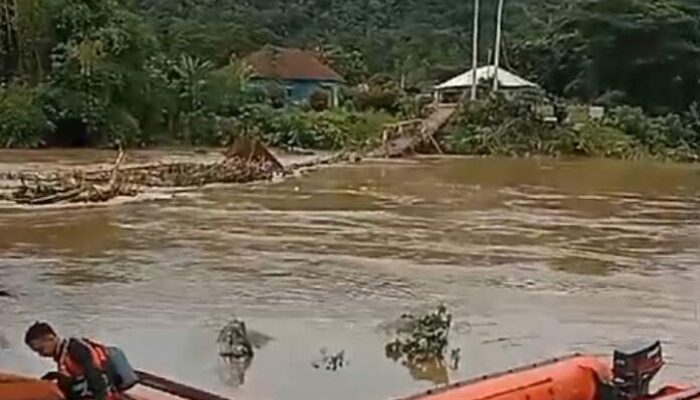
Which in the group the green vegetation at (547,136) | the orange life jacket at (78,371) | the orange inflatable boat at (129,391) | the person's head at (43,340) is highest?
the person's head at (43,340)

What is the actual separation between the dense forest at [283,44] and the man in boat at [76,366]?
112 feet

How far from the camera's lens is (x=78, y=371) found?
6.78 meters

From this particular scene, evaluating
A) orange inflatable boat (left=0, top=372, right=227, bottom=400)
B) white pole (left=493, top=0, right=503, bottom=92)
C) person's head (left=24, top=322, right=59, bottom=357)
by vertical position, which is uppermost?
white pole (left=493, top=0, right=503, bottom=92)

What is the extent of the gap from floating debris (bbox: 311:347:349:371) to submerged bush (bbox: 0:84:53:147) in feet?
100

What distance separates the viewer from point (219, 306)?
13.2 meters

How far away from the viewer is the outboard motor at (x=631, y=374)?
7465mm

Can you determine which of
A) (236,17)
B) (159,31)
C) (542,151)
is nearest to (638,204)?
(542,151)

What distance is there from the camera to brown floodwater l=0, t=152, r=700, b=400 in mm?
11039

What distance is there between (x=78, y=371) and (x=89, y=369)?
5 cm

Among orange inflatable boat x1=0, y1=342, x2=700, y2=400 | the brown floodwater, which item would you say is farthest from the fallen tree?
orange inflatable boat x1=0, y1=342, x2=700, y2=400

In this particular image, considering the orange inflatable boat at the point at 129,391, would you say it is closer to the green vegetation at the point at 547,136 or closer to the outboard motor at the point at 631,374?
the outboard motor at the point at 631,374

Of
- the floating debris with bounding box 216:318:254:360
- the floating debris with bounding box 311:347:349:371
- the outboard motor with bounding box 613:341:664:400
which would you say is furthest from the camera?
the floating debris with bounding box 216:318:254:360

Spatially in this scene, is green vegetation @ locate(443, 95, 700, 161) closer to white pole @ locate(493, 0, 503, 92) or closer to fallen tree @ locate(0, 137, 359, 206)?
white pole @ locate(493, 0, 503, 92)

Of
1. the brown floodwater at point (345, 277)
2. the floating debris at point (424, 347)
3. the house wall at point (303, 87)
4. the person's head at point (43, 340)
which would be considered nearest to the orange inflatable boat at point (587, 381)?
the person's head at point (43, 340)
